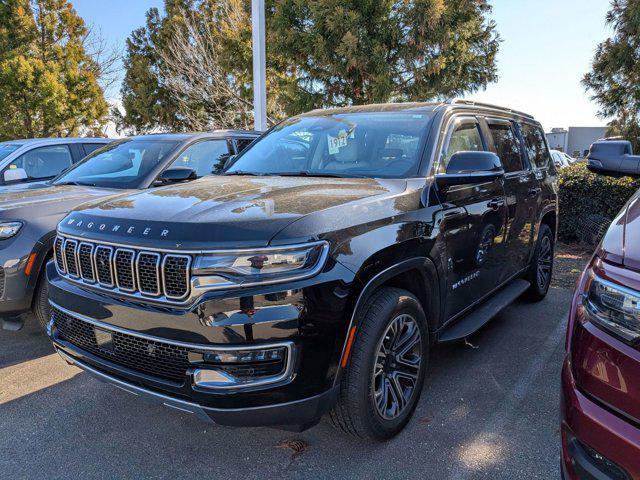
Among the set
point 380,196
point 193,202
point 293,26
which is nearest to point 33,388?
point 193,202

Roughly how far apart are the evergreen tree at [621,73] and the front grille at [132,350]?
11.1 metres

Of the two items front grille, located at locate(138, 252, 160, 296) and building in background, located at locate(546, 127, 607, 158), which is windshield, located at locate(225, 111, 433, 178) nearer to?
front grille, located at locate(138, 252, 160, 296)

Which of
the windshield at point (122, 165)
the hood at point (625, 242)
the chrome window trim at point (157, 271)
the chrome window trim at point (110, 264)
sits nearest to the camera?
the hood at point (625, 242)

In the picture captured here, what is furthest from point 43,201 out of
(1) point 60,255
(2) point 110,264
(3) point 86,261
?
(2) point 110,264

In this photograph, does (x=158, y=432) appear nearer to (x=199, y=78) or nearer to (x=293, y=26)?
(x=293, y=26)

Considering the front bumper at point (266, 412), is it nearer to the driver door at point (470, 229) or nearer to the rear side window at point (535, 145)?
the driver door at point (470, 229)

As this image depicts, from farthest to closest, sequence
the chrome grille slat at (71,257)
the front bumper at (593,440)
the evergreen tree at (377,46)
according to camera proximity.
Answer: the evergreen tree at (377,46), the chrome grille slat at (71,257), the front bumper at (593,440)

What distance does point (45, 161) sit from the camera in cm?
676

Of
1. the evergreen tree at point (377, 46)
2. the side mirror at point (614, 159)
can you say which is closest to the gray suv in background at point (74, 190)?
the side mirror at point (614, 159)

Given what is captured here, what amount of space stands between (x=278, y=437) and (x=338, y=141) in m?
2.09

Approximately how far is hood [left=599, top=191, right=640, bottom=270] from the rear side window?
2.82 meters

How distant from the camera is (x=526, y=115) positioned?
5.06 meters

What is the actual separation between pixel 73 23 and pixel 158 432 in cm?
1857

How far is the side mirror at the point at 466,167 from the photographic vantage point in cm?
303
